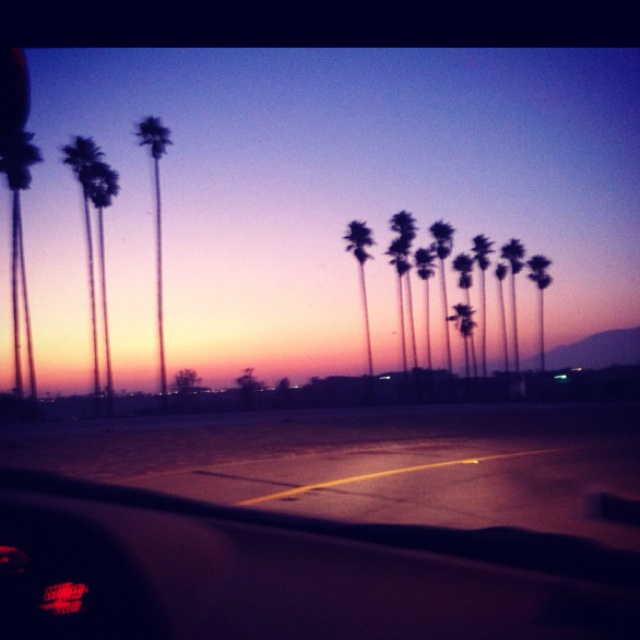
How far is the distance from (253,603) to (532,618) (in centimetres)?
112

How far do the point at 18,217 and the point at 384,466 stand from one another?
30151 millimetres

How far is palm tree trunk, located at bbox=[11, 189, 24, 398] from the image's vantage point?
3603 cm

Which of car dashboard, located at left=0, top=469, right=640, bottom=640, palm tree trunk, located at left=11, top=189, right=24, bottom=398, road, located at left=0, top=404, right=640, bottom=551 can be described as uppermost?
palm tree trunk, located at left=11, top=189, right=24, bottom=398

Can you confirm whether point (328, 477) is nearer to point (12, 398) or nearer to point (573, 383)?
point (12, 398)

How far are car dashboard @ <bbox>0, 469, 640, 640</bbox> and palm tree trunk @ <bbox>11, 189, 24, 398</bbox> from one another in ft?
116

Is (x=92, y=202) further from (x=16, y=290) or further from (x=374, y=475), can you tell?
(x=374, y=475)

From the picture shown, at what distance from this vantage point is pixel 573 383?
5697 centimetres

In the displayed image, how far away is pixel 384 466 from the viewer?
1373 cm

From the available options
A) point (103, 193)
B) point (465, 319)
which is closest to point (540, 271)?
point (465, 319)

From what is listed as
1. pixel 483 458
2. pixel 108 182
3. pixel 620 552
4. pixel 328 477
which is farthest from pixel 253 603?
pixel 108 182

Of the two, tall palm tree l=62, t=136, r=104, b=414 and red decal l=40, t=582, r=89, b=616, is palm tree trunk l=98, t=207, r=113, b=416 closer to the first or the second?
tall palm tree l=62, t=136, r=104, b=414

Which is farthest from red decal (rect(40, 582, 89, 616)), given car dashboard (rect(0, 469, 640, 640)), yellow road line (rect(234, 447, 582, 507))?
yellow road line (rect(234, 447, 582, 507))
